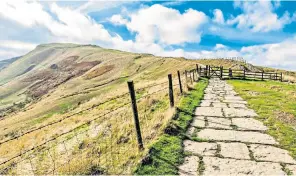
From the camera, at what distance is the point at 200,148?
8.33 metres

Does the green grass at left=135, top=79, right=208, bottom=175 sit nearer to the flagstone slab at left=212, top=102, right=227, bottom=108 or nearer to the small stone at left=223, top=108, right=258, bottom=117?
the small stone at left=223, top=108, right=258, bottom=117

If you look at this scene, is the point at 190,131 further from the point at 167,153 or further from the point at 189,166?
the point at 189,166

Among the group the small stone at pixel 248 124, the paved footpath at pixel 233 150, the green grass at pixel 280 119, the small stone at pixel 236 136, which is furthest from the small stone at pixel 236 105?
the small stone at pixel 236 136

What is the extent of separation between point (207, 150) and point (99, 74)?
101 m

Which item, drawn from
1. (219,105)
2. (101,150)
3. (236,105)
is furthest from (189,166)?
(236,105)

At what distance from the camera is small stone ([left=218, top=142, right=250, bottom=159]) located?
25.4 ft

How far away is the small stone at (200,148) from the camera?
800 centimetres

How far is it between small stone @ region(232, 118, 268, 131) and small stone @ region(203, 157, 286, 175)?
10.6ft

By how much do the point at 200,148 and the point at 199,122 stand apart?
305cm

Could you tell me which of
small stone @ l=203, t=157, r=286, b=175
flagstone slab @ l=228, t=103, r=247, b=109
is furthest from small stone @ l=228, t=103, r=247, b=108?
small stone @ l=203, t=157, r=286, b=175

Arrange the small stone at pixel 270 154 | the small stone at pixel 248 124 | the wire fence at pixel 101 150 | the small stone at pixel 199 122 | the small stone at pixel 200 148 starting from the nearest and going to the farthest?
the small stone at pixel 270 154, the wire fence at pixel 101 150, the small stone at pixel 200 148, the small stone at pixel 248 124, the small stone at pixel 199 122

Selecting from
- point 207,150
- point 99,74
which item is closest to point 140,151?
point 207,150

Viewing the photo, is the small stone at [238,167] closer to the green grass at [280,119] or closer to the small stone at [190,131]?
the green grass at [280,119]

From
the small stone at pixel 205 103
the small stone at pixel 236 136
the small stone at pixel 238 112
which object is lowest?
the small stone at pixel 236 136
